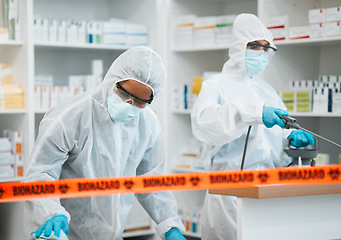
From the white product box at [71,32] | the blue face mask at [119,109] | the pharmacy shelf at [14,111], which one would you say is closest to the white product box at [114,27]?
the white product box at [71,32]

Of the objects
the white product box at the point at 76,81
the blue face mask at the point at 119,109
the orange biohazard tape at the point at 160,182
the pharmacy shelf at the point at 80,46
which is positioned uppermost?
the pharmacy shelf at the point at 80,46

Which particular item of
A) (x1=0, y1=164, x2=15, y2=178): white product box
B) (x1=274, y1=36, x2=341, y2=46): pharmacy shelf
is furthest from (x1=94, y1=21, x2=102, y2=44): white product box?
(x1=274, y1=36, x2=341, y2=46): pharmacy shelf

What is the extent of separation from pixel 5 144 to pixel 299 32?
228 centimetres

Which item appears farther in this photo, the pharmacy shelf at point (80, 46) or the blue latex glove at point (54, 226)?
the pharmacy shelf at point (80, 46)

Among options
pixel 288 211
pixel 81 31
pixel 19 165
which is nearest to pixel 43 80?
pixel 81 31

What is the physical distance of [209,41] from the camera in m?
4.00

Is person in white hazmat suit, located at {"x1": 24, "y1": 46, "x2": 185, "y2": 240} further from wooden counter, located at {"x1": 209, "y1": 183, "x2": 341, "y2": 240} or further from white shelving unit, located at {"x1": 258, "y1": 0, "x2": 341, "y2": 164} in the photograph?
white shelving unit, located at {"x1": 258, "y1": 0, "x2": 341, "y2": 164}

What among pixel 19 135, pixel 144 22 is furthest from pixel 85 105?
pixel 144 22

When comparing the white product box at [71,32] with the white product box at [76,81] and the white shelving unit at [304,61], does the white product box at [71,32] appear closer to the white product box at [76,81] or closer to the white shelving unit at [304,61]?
the white product box at [76,81]

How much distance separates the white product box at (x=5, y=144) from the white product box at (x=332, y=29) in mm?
2396

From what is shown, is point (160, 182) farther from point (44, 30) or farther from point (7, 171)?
point (44, 30)

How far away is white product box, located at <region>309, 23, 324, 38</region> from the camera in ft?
11.0

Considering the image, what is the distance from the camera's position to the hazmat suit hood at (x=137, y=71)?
2.00 metres

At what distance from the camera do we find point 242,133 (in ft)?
8.09
